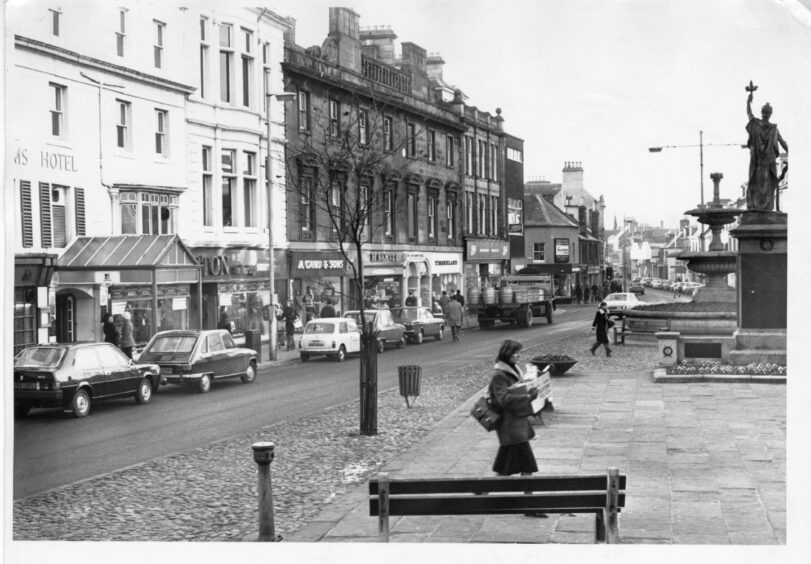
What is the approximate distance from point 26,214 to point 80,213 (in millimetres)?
748

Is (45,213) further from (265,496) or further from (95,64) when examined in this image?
(265,496)

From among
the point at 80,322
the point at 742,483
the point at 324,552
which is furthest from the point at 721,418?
the point at 80,322

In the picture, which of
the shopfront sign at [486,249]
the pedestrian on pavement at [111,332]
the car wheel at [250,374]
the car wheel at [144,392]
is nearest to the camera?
the pedestrian on pavement at [111,332]

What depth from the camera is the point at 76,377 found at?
10.4 meters

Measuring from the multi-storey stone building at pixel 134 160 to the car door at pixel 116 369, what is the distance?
242mm

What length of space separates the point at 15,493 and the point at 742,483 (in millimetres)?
7066

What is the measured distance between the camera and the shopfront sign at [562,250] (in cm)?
1383

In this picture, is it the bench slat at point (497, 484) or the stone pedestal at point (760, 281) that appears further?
the stone pedestal at point (760, 281)

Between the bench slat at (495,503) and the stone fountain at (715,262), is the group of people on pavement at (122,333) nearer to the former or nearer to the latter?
the bench slat at (495,503)

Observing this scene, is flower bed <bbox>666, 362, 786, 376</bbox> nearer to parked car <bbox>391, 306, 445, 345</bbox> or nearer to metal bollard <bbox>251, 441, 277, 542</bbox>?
parked car <bbox>391, 306, 445, 345</bbox>

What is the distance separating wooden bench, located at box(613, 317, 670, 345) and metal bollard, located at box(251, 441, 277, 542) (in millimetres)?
10345

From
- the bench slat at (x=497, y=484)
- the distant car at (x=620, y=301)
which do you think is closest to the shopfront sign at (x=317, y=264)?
the distant car at (x=620, y=301)

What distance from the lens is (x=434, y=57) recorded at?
10.5 metres

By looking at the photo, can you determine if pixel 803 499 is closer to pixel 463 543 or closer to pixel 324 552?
pixel 463 543
